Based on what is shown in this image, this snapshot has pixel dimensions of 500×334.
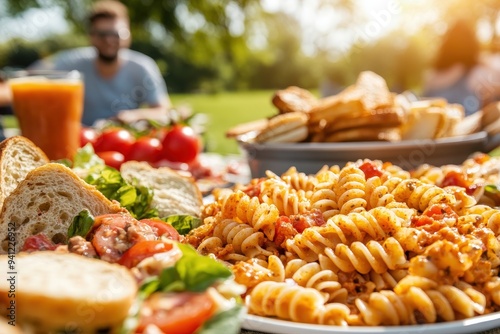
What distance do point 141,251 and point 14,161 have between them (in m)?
0.99

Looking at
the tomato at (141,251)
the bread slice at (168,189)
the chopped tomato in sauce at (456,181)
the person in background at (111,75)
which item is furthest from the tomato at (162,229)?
the person in background at (111,75)

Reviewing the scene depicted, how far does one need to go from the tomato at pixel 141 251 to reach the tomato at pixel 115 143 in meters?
2.33

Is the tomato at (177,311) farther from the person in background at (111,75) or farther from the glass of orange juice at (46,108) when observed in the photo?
the person in background at (111,75)

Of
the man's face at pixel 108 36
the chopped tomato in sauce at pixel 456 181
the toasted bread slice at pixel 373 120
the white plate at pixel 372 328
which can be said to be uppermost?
the man's face at pixel 108 36

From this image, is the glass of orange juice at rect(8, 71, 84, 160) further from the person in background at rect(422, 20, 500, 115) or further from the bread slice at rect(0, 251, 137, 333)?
the person in background at rect(422, 20, 500, 115)

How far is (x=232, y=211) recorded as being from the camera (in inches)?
87.7

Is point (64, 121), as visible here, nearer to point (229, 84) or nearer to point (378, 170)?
point (378, 170)

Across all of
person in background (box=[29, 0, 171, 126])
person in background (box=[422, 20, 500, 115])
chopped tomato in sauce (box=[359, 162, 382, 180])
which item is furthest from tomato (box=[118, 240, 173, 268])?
person in background (box=[422, 20, 500, 115])

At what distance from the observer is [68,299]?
3.81ft

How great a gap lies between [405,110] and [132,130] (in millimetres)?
2276

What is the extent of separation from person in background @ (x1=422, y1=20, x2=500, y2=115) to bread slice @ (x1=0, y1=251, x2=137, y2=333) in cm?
749

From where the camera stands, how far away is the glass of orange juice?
149 inches

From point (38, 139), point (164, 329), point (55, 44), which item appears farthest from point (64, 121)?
point (55, 44)

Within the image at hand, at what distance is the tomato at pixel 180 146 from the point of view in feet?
13.3
